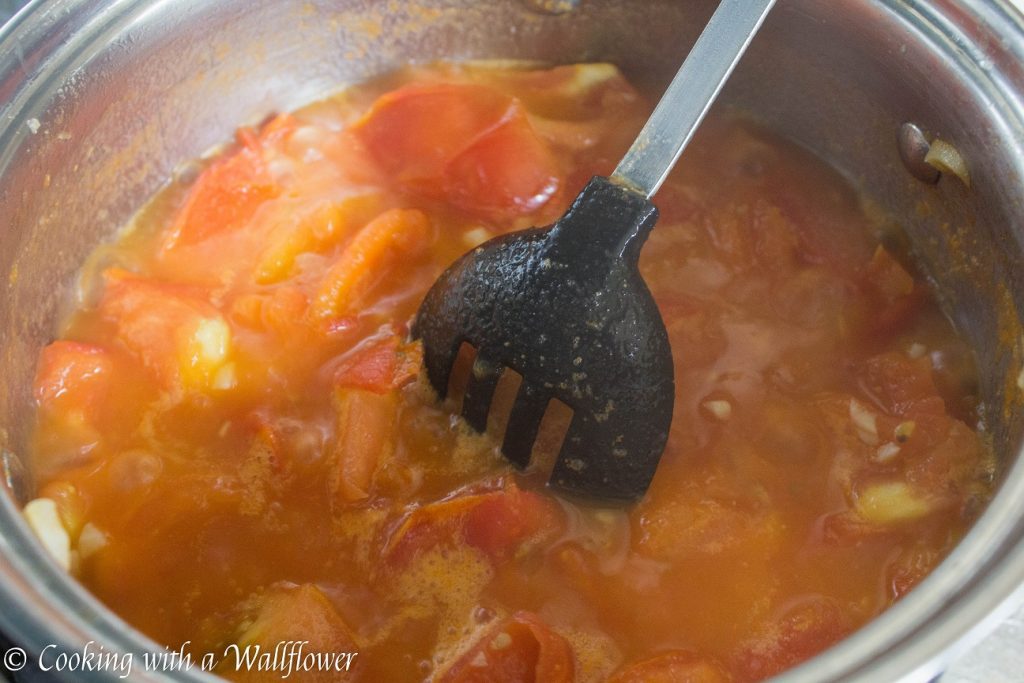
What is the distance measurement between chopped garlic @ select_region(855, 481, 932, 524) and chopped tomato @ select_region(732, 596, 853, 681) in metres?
0.18

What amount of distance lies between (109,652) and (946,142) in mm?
1654

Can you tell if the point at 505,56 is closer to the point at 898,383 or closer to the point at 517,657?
the point at 898,383

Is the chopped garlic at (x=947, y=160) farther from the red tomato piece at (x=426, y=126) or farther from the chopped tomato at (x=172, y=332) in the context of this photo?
the chopped tomato at (x=172, y=332)

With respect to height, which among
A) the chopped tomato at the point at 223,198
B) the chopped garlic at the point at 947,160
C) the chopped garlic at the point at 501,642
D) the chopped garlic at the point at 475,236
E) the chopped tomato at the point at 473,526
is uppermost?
the chopped tomato at the point at 223,198

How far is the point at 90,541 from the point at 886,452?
1.38 meters

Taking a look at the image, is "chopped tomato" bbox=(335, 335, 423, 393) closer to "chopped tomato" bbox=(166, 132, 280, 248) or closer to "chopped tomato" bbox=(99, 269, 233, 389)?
"chopped tomato" bbox=(99, 269, 233, 389)

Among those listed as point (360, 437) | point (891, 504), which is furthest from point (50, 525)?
point (891, 504)

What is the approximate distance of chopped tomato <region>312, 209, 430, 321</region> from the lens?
1848 millimetres

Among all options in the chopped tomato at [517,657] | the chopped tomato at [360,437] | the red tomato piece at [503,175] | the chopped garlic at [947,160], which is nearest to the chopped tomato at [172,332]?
the chopped tomato at [360,437]

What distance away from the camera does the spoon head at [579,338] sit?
4.82ft

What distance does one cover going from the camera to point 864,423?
1723 mm

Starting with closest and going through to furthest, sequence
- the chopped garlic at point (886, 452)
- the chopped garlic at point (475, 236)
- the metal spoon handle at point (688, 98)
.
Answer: the metal spoon handle at point (688, 98) → the chopped garlic at point (886, 452) → the chopped garlic at point (475, 236)

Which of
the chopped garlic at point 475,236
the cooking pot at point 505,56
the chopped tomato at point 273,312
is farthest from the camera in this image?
the chopped garlic at point 475,236

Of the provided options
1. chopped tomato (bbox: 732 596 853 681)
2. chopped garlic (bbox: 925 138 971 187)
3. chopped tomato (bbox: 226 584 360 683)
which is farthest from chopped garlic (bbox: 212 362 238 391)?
chopped garlic (bbox: 925 138 971 187)
